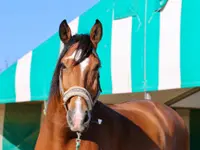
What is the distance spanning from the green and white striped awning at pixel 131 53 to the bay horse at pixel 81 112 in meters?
0.98

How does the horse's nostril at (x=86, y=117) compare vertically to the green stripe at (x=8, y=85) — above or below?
below

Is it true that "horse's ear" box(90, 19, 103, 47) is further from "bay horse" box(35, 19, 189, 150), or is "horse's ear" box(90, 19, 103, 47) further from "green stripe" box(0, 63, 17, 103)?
"green stripe" box(0, 63, 17, 103)

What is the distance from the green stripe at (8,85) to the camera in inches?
175

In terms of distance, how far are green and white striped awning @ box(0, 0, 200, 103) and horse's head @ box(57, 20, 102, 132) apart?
1345 millimetres

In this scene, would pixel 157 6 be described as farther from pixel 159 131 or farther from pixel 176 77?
pixel 159 131

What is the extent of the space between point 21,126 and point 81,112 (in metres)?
3.33

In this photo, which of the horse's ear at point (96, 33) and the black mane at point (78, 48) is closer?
the black mane at point (78, 48)

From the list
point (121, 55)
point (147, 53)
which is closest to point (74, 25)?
point (121, 55)

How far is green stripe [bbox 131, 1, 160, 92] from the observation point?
372 centimetres

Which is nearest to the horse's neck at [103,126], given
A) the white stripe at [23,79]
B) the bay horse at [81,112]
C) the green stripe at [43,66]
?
the bay horse at [81,112]

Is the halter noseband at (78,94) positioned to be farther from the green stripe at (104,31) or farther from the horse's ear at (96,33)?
the green stripe at (104,31)

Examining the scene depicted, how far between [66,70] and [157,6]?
1876mm

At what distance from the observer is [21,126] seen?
5195 mm

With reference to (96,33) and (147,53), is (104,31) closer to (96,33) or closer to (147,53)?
(147,53)
